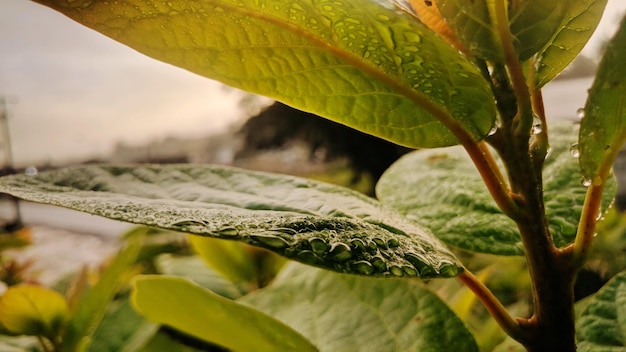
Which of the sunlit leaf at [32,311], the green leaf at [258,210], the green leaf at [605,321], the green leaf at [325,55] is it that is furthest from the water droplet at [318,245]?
the sunlit leaf at [32,311]

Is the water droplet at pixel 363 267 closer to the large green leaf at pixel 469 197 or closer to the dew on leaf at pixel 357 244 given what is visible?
the dew on leaf at pixel 357 244

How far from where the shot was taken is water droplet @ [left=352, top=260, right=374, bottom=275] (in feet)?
0.87

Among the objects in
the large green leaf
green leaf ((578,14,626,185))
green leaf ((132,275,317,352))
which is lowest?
green leaf ((132,275,317,352))

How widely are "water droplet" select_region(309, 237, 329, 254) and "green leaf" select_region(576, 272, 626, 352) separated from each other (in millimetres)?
348

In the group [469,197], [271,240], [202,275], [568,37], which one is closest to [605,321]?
[469,197]

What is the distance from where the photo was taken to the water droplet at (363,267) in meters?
0.26

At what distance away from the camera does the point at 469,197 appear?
0.50 m

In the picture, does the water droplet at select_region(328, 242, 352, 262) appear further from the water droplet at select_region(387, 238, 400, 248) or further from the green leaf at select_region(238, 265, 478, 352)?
the green leaf at select_region(238, 265, 478, 352)

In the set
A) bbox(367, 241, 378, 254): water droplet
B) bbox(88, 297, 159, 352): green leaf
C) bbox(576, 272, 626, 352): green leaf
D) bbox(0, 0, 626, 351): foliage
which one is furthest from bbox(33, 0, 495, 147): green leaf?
bbox(88, 297, 159, 352): green leaf

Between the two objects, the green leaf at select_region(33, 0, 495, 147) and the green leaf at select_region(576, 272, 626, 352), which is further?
the green leaf at select_region(576, 272, 626, 352)

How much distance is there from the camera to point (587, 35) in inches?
14.1

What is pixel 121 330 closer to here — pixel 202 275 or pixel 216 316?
pixel 202 275

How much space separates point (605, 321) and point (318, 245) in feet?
1.21

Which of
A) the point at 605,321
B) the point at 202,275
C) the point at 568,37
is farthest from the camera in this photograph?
the point at 202,275
